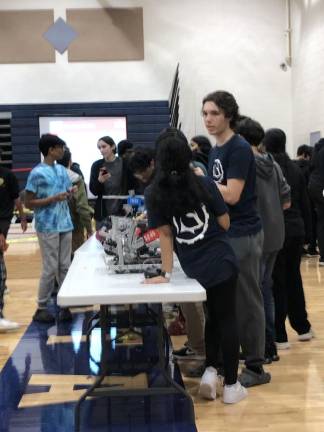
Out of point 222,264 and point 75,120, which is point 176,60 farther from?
point 222,264

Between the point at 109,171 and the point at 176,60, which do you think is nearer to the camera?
the point at 109,171

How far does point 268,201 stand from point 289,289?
28.3 inches

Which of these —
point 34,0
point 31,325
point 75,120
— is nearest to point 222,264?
point 31,325

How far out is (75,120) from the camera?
32.1 feet

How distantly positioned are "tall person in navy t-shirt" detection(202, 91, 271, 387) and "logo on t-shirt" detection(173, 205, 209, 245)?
7.7 inches

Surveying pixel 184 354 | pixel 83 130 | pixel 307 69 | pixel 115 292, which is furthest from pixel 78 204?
pixel 307 69

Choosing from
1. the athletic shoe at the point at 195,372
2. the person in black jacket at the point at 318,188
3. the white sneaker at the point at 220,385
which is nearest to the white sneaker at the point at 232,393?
the white sneaker at the point at 220,385

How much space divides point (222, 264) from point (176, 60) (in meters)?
8.02

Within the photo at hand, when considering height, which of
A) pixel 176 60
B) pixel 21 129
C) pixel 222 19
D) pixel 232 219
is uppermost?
pixel 222 19

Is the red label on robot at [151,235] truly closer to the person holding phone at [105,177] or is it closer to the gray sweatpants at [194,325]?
the gray sweatpants at [194,325]

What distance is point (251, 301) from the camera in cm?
277

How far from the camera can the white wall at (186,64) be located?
9.77 m

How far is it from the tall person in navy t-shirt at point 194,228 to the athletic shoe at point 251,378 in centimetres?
26

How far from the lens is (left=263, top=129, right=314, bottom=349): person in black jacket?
11.0 ft
